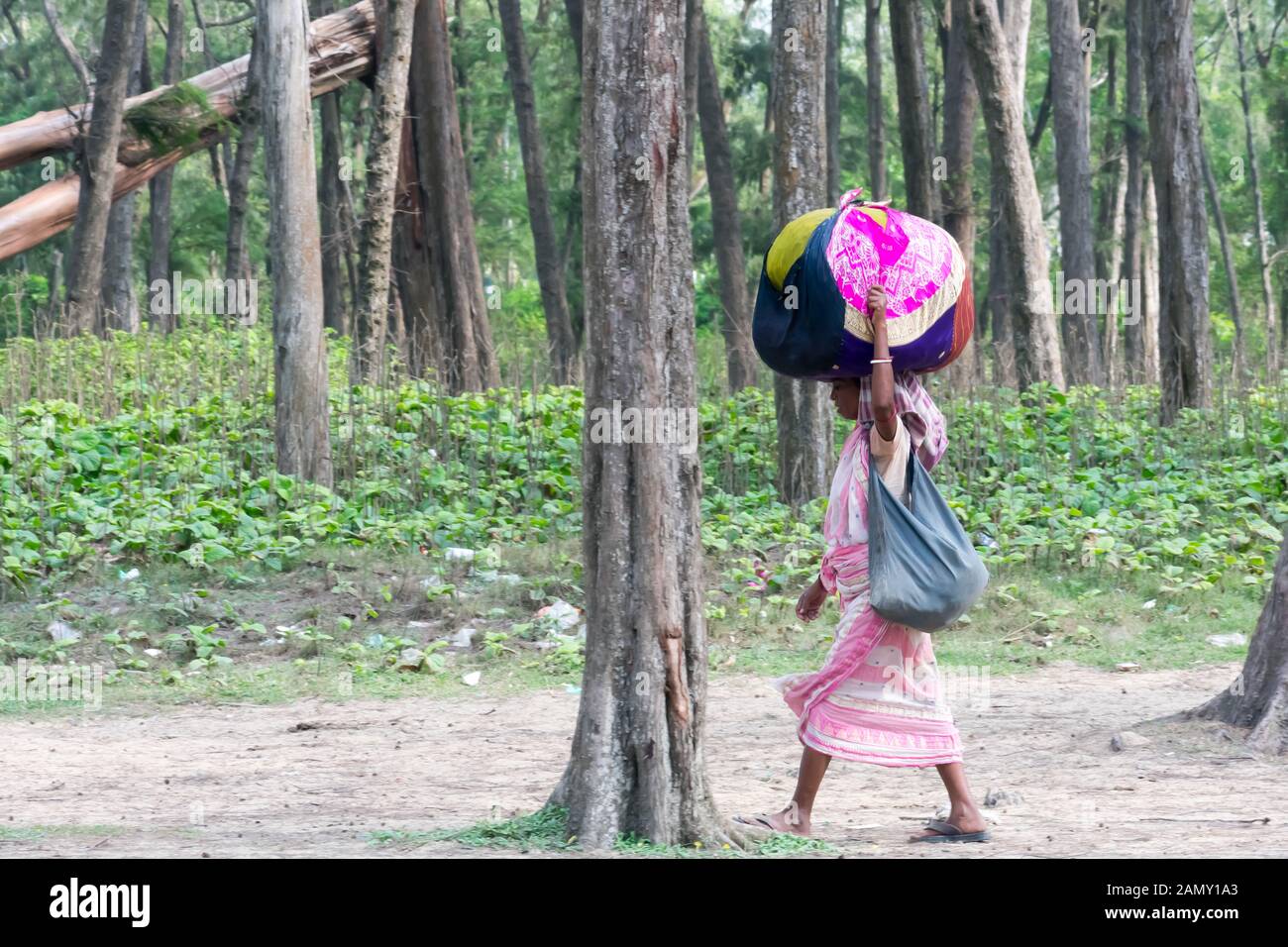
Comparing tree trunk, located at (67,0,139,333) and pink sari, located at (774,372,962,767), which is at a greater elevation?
tree trunk, located at (67,0,139,333)

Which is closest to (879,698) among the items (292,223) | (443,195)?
(292,223)

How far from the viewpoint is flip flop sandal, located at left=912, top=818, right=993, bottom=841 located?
4.65 metres

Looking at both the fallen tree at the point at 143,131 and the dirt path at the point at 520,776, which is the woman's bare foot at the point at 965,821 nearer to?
the dirt path at the point at 520,776

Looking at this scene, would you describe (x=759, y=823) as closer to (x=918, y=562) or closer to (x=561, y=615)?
(x=918, y=562)

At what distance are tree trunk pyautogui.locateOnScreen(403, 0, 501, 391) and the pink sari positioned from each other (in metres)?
11.2

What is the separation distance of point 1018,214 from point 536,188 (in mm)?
9135

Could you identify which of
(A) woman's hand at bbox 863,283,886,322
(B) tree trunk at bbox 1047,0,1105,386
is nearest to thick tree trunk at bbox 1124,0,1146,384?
(B) tree trunk at bbox 1047,0,1105,386

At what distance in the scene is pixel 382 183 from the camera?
14.3 metres

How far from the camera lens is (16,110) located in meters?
35.3

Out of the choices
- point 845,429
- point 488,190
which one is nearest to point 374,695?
point 845,429

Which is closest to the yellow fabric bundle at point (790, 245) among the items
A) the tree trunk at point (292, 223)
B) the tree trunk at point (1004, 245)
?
the tree trunk at point (292, 223)

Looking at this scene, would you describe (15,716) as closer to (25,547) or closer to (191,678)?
(191,678)

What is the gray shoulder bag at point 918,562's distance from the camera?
4480 millimetres

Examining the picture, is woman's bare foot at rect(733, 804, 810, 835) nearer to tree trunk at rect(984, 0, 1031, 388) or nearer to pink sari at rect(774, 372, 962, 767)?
pink sari at rect(774, 372, 962, 767)
